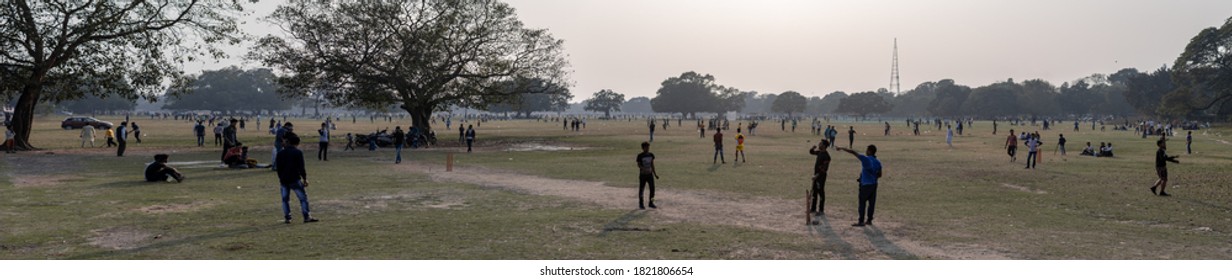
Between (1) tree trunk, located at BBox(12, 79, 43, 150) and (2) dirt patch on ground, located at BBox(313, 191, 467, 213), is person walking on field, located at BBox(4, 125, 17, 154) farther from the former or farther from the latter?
(2) dirt patch on ground, located at BBox(313, 191, 467, 213)

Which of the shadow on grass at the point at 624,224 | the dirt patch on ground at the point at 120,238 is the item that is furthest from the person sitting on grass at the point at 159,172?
the shadow on grass at the point at 624,224

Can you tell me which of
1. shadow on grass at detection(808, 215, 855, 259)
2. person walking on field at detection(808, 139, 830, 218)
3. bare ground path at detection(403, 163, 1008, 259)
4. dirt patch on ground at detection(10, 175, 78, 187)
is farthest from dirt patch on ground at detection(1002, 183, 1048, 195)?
dirt patch on ground at detection(10, 175, 78, 187)

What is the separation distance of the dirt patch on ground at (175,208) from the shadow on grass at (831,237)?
35.2ft

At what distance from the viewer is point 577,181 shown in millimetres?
21125

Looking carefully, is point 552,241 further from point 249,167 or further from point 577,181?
point 249,167

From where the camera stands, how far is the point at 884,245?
35.8 feet

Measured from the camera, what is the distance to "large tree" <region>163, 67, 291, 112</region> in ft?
562

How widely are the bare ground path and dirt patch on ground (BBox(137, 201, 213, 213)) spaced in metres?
6.61

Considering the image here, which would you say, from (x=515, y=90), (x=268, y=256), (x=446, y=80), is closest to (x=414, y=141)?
(x=446, y=80)

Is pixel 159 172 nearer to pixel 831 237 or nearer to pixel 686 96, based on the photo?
pixel 831 237

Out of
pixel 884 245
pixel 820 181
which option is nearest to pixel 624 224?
pixel 884 245

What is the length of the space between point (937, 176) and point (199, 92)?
179473mm

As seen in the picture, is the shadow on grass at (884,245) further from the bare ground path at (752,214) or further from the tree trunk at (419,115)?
the tree trunk at (419,115)

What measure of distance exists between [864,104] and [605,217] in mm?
186849
